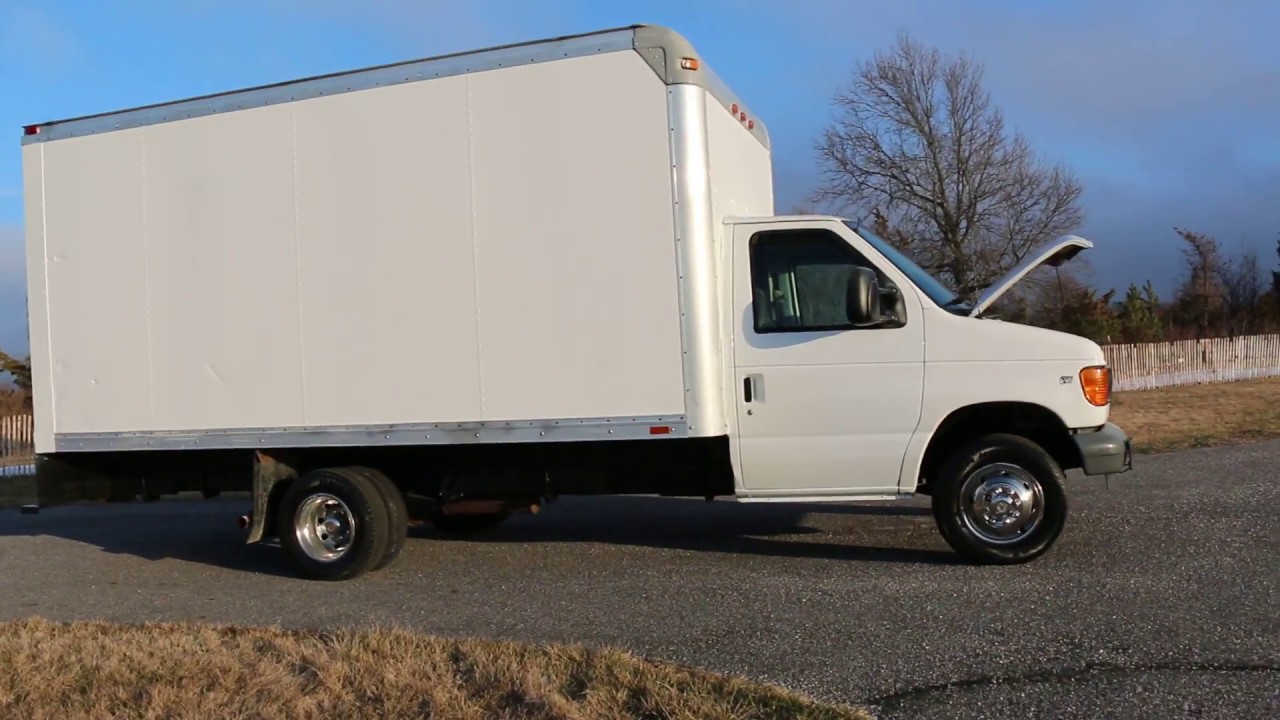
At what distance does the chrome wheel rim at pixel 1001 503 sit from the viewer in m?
6.77

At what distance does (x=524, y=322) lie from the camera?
6.89 metres

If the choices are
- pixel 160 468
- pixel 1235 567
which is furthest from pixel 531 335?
pixel 1235 567

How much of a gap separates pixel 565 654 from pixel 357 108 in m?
3.92

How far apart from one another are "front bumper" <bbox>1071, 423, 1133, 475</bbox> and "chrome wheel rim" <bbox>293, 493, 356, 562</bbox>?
4719 millimetres

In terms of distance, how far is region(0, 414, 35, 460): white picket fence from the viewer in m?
21.6

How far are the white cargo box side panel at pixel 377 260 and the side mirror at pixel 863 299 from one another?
107 centimetres

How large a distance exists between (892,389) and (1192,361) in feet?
78.2

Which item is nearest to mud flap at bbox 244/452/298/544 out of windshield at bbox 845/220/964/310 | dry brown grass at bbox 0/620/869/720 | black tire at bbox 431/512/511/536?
black tire at bbox 431/512/511/536

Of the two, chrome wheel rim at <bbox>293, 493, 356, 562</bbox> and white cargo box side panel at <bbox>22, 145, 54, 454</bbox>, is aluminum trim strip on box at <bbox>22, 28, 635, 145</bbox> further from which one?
chrome wheel rim at <bbox>293, 493, 356, 562</bbox>

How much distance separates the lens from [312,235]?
7.28 metres

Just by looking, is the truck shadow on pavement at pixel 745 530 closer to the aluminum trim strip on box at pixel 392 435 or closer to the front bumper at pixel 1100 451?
the front bumper at pixel 1100 451

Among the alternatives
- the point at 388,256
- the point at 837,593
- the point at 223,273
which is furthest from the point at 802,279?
the point at 223,273

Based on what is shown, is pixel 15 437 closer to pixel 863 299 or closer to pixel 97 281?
pixel 97 281

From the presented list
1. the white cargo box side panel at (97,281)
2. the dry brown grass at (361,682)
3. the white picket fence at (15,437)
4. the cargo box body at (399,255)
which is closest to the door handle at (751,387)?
the cargo box body at (399,255)
